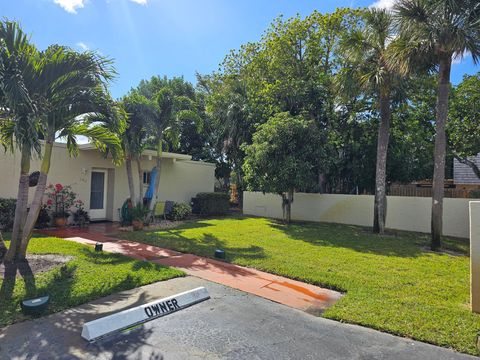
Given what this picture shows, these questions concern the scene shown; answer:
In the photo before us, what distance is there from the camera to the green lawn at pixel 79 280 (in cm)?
445

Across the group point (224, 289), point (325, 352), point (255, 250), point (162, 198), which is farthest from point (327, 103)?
point (325, 352)

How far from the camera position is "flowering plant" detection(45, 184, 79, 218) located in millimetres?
11469

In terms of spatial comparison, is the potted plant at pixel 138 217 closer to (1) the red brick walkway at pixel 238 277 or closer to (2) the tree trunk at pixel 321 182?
(1) the red brick walkway at pixel 238 277

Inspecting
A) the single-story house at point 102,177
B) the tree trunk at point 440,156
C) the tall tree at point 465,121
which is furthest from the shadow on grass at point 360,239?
the tall tree at point 465,121

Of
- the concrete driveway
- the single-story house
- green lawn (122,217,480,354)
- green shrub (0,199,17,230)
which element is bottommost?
the concrete driveway

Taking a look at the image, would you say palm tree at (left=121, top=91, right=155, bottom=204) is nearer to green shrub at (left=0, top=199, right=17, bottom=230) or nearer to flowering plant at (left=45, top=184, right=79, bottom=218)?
flowering plant at (left=45, top=184, right=79, bottom=218)

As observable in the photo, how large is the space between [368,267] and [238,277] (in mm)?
3003

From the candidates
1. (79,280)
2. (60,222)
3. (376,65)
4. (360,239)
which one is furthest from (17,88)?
(376,65)

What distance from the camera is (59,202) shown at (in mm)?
11703

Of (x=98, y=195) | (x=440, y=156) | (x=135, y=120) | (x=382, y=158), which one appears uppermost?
(x=135, y=120)

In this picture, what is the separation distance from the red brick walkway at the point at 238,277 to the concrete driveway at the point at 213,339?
576 mm

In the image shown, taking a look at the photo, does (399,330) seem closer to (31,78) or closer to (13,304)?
(13,304)

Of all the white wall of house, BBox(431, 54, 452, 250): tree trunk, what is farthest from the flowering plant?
BBox(431, 54, 452, 250): tree trunk

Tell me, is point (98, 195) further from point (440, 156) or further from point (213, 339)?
point (440, 156)
